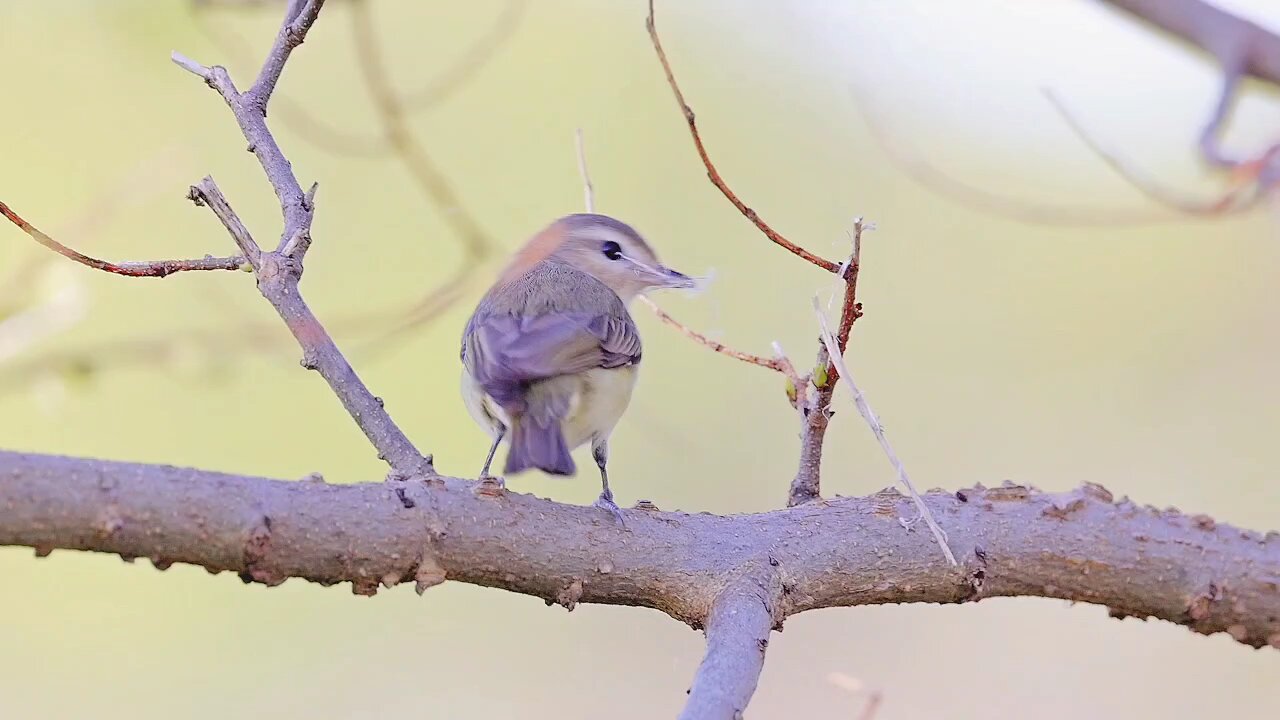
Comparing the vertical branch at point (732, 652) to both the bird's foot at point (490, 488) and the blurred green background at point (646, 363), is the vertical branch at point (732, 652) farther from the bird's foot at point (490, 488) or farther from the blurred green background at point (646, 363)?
the blurred green background at point (646, 363)

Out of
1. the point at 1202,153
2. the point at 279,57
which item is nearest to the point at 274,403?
the point at 279,57

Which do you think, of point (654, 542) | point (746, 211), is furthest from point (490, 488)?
point (746, 211)

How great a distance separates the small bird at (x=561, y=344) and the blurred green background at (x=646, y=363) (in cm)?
126

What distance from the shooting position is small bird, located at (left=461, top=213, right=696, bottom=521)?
3.02 meters

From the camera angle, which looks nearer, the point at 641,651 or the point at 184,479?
the point at 184,479

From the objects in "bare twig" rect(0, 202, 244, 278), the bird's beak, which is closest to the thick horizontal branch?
"bare twig" rect(0, 202, 244, 278)

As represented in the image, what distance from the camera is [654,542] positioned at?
232 centimetres

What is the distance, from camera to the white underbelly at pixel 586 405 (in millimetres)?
3203

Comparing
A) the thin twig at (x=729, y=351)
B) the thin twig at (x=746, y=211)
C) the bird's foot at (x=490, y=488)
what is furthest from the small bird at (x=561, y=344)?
the thin twig at (x=746, y=211)

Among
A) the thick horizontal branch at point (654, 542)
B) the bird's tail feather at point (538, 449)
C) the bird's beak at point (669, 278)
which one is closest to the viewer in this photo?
the thick horizontal branch at point (654, 542)

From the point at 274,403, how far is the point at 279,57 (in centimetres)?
395

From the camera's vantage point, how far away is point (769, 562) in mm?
2318

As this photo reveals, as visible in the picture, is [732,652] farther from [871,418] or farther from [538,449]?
[538,449]

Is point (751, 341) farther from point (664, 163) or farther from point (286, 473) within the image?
point (286, 473)
